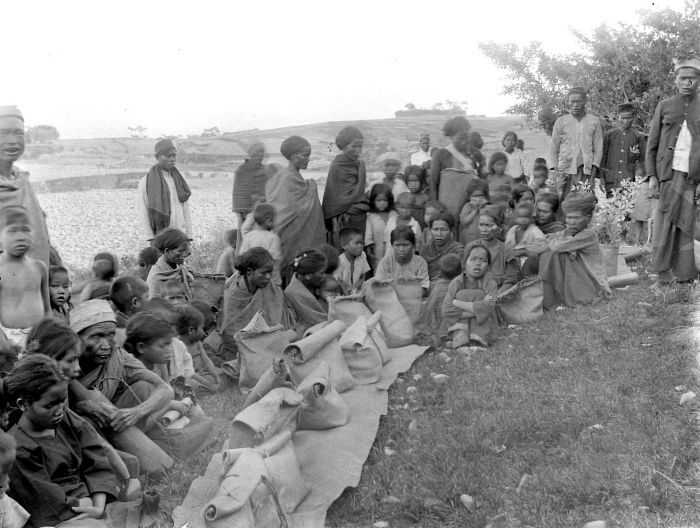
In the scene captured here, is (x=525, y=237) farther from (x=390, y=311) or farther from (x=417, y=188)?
(x=390, y=311)

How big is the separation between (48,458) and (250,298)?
2840mm

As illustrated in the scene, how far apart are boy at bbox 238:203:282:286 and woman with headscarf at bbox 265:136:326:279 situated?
105 millimetres

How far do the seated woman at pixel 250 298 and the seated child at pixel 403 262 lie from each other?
49.4 inches

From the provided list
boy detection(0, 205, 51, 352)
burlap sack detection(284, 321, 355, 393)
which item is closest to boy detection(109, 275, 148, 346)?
boy detection(0, 205, 51, 352)

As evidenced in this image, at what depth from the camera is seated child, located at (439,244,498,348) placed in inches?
234

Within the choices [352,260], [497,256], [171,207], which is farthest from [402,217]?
[171,207]

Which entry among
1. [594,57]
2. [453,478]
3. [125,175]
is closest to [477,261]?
[453,478]

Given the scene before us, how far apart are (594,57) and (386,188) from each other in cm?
654

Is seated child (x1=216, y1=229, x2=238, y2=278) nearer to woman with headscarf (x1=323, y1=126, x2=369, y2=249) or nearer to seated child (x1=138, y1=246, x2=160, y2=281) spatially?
seated child (x1=138, y1=246, x2=160, y2=281)

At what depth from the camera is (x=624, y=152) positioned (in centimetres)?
1013

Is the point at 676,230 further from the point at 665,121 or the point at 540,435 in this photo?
the point at 540,435

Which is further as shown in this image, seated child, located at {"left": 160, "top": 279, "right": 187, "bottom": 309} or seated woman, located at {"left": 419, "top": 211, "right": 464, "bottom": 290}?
seated woman, located at {"left": 419, "top": 211, "right": 464, "bottom": 290}

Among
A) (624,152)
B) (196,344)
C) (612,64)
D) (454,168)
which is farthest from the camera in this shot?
(612,64)

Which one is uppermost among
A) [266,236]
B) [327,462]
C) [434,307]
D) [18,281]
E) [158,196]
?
[158,196]
